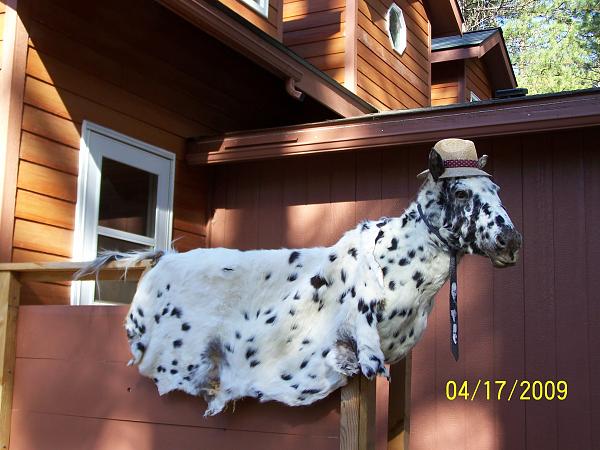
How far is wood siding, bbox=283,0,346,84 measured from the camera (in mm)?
8211

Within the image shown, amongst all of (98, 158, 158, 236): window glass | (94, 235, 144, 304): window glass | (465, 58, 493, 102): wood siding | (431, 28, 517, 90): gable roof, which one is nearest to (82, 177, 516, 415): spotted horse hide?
(94, 235, 144, 304): window glass

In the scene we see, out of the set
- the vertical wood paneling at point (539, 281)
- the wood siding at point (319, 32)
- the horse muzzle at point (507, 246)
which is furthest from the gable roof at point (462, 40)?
the horse muzzle at point (507, 246)

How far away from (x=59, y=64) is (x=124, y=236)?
48.9 inches

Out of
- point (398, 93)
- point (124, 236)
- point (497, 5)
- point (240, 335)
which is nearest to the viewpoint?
point (240, 335)

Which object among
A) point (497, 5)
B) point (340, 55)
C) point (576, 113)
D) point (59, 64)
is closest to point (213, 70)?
point (59, 64)

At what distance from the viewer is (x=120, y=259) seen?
353 cm

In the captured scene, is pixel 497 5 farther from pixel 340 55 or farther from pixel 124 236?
pixel 124 236

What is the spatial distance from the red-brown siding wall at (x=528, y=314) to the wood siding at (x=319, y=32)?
118 inches

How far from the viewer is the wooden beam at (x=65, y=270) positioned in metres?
3.51

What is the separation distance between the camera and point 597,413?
466cm

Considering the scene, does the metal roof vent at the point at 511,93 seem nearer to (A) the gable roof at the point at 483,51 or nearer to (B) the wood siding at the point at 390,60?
(B) the wood siding at the point at 390,60

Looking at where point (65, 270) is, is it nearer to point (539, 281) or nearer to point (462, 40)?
point (539, 281)
